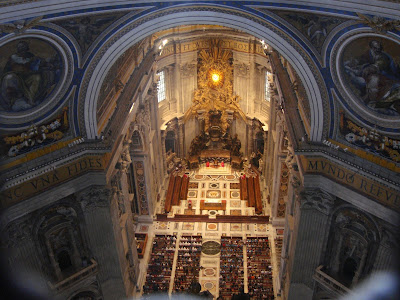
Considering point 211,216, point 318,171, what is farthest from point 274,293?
point 318,171

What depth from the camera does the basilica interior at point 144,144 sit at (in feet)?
55.6

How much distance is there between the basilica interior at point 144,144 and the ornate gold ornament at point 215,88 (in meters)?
7.45

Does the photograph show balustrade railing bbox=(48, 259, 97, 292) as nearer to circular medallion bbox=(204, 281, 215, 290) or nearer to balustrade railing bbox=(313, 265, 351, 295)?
circular medallion bbox=(204, 281, 215, 290)

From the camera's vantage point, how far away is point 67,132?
1944 centimetres

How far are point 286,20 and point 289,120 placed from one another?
5.78m

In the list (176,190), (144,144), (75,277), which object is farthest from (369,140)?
(176,190)

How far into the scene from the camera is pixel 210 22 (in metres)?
19.0

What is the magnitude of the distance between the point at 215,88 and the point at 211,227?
11892 mm

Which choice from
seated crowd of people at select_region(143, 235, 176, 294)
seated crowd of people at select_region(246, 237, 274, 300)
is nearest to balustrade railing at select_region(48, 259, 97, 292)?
seated crowd of people at select_region(143, 235, 176, 294)

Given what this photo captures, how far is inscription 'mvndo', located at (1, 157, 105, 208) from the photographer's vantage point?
695 inches

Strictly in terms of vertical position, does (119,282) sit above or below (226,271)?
above

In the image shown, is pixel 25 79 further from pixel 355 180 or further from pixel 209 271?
pixel 209 271

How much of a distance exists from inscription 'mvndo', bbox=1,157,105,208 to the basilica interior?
0.16 ft

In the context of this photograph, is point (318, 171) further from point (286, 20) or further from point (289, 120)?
point (286, 20)
